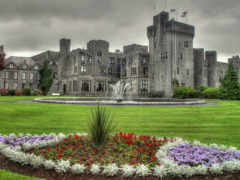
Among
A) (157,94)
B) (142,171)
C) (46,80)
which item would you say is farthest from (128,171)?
(46,80)

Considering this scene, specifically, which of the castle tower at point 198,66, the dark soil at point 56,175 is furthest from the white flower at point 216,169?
the castle tower at point 198,66

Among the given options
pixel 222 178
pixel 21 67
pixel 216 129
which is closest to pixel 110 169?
pixel 222 178

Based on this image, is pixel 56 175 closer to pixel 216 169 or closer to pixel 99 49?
pixel 216 169

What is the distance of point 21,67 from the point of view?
7819cm

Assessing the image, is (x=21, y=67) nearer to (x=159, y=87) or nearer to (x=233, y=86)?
(x=159, y=87)

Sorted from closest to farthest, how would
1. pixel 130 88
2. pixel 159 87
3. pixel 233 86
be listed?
pixel 233 86 < pixel 159 87 < pixel 130 88

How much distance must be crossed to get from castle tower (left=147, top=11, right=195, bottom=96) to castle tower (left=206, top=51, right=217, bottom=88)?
12.9m

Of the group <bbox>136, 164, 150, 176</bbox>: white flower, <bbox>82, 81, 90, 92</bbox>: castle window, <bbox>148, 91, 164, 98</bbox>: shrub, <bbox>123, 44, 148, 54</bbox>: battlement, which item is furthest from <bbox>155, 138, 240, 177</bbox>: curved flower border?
<bbox>123, 44, 148, 54</bbox>: battlement

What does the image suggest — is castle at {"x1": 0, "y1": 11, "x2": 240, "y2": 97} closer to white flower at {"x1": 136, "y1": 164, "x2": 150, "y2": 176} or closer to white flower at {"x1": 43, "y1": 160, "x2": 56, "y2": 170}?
white flower at {"x1": 136, "y1": 164, "x2": 150, "y2": 176}

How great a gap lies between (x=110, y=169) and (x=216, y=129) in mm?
7789

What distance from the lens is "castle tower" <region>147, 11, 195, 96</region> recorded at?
190ft

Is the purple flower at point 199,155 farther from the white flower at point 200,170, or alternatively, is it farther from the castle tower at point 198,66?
the castle tower at point 198,66

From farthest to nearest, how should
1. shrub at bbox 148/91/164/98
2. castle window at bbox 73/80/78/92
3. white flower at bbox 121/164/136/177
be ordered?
castle window at bbox 73/80/78/92, shrub at bbox 148/91/164/98, white flower at bbox 121/164/136/177

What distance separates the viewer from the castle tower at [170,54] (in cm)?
5778
